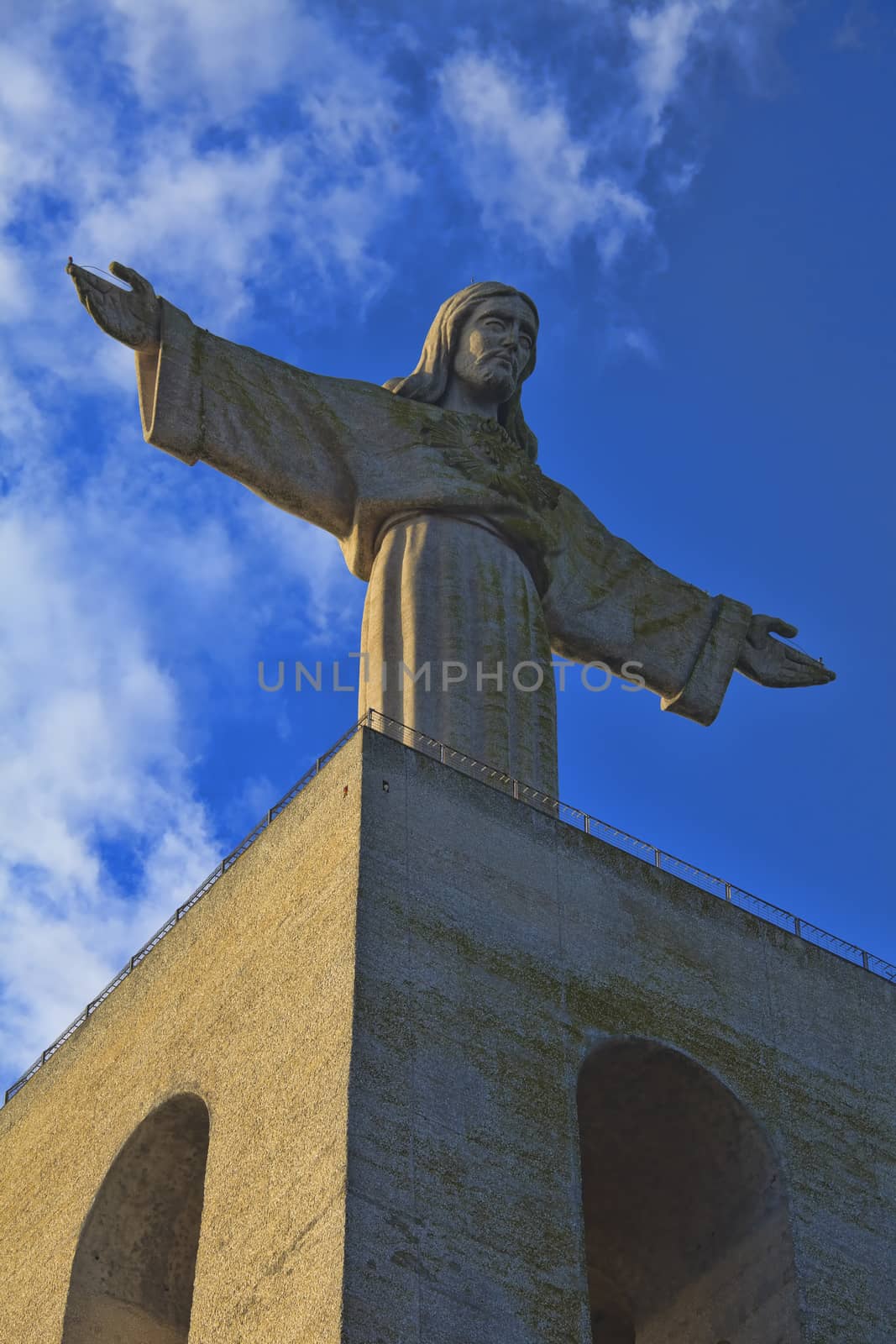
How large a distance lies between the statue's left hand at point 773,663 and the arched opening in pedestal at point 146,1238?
8762mm

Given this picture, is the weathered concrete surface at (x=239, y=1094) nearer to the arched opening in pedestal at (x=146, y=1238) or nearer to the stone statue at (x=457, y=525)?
the arched opening in pedestal at (x=146, y=1238)

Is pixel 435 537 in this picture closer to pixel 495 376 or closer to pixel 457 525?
pixel 457 525

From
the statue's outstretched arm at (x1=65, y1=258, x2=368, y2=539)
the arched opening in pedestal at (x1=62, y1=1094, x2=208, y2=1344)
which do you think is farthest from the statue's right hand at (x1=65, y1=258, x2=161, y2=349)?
the arched opening in pedestal at (x1=62, y1=1094, x2=208, y2=1344)

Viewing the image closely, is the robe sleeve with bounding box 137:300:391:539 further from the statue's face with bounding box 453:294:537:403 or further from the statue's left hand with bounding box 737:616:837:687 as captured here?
the statue's left hand with bounding box 737:616:837:687

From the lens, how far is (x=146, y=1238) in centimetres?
1872

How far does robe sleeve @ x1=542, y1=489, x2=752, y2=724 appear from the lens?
23.4m

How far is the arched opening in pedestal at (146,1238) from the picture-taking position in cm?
1827

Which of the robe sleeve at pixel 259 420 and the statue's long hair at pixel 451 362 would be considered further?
the statue's long hair at pixel 451 362

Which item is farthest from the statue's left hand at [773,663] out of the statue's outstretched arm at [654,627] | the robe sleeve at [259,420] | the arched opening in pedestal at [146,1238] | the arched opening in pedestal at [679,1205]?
the arched opening in pedestal at [146,1238]

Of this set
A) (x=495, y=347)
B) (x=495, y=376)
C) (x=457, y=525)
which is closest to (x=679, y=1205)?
(x=457, y=525)

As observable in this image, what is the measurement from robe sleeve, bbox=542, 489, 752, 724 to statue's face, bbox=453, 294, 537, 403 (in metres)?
1.32

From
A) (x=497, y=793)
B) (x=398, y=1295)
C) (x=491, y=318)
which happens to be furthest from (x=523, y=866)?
(x=491, y=318)

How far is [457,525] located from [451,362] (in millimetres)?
2671

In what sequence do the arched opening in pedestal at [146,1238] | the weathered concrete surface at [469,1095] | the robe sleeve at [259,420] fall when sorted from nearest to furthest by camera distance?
the weathered concrete surface at [469,1095] < the arched opening in pedestal at [146,1238] < the robe sleeve at [259,420]
